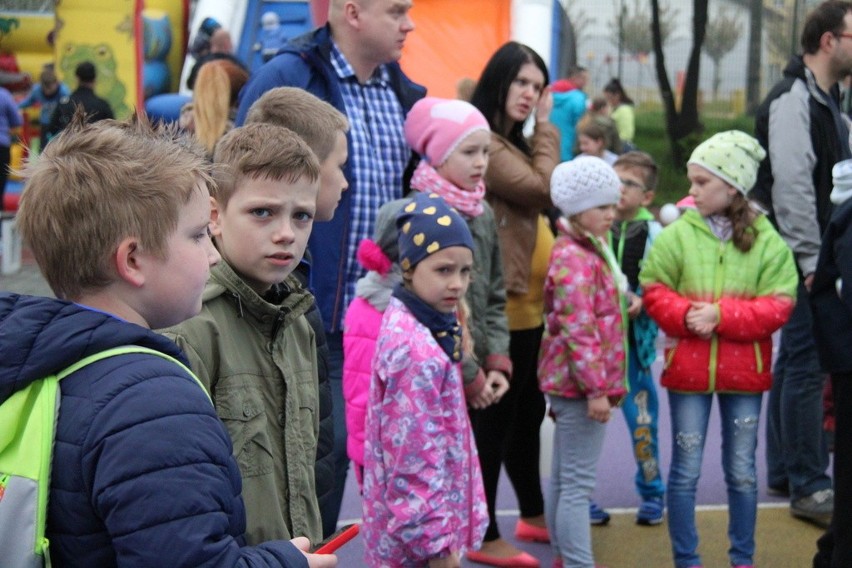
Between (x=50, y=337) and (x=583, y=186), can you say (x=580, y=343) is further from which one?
(x=50, y=337)

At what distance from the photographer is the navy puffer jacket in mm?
1593

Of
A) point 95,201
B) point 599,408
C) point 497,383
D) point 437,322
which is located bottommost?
point 599,408

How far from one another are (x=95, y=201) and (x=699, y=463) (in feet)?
11.4

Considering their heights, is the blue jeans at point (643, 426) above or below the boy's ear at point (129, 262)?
below

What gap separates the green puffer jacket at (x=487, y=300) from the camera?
4.52 meters

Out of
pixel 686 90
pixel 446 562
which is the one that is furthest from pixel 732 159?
pixel 686 90

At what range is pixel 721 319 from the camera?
15.0 feet

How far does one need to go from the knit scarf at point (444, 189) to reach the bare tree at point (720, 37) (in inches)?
752

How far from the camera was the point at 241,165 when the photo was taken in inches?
98.9

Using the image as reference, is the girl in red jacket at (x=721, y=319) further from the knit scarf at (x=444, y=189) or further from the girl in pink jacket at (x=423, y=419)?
the girl in pink jacket at (x=423, y=419)

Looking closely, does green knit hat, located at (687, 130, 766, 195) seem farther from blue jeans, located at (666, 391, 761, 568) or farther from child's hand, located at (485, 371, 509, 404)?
child's hand, located at (485, 371, 509, 404)

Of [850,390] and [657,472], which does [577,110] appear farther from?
[850,390]

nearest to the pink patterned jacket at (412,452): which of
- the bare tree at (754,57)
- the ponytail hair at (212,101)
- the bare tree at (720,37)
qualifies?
the ponytail hair at (212,101)

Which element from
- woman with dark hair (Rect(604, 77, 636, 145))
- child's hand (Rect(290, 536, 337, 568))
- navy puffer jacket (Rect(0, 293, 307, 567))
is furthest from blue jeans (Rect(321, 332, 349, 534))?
woman with dark hair (Rect(604, 77, 636, 145))
